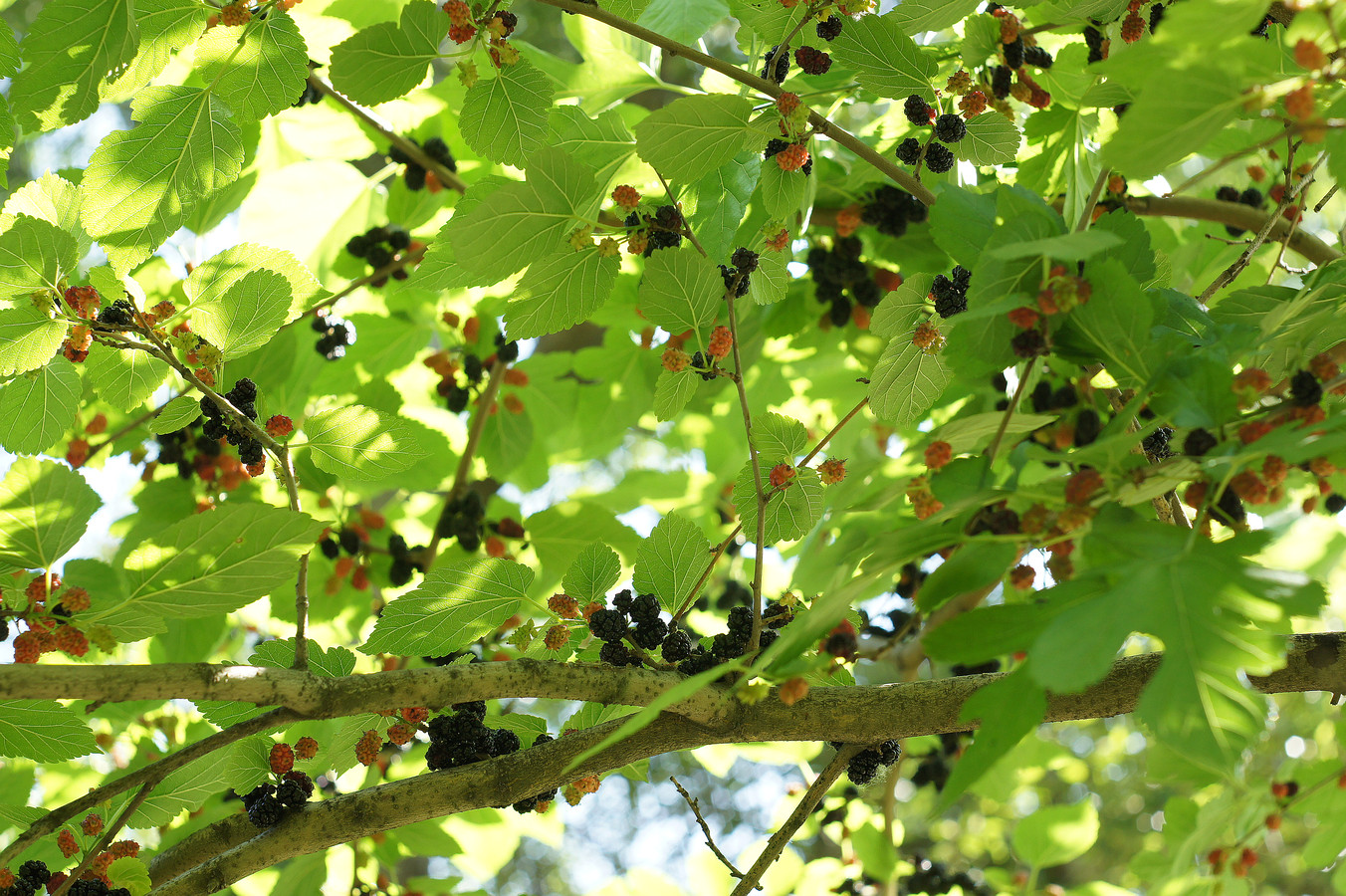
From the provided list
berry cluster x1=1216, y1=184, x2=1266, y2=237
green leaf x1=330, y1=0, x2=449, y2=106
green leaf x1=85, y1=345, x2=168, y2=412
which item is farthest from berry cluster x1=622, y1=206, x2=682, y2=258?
berry cluster x1=1216, y1=184, x2=1266, y2=237

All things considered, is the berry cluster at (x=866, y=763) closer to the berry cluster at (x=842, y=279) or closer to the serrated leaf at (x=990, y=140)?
the serrated leaf at (x=990, y=140)

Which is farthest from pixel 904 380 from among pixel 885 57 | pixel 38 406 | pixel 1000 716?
pixel 38 406

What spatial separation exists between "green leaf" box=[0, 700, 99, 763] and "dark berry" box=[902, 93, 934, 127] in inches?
59.8

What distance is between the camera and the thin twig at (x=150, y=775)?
1056 mm

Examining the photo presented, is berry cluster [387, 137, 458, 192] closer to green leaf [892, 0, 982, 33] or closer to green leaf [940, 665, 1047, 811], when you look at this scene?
green leaf [892, 0, 982, 33]

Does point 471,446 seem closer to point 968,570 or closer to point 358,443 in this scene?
point 358,443

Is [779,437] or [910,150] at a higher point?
[910,150]

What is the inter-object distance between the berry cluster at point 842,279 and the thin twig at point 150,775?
162cm

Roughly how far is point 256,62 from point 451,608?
839mm

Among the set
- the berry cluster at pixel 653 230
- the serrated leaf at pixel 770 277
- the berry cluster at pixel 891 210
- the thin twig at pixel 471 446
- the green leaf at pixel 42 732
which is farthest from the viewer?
the thin twig at pixel 471 446

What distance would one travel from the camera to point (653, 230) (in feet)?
4.57

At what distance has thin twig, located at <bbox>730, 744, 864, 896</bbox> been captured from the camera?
130 centimetres

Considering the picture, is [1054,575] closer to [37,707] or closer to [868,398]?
[868,398]

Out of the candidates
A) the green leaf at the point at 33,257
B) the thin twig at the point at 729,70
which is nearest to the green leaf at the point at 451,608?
the green leaf at the point at 33,257
